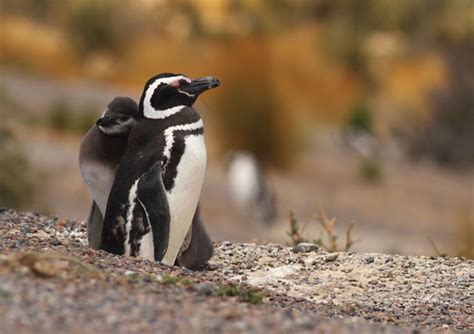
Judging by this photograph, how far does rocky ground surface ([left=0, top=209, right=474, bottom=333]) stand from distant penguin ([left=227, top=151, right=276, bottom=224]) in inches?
345

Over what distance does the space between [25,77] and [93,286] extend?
1023 inches

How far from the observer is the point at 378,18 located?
122ft

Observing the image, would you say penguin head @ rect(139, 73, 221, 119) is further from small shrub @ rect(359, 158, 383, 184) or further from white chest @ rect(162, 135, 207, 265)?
small shrub @ rect(359, 158, 383, 184)

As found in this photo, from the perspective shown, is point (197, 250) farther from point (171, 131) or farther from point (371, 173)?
point (371, 173)

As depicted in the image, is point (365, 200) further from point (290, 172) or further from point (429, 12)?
point (429, 12)

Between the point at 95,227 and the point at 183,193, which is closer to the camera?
the point at 183,193

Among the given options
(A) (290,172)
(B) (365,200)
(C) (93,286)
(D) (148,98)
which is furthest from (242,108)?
(C) (93,286)

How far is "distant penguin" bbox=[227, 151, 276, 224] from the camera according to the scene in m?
16.8

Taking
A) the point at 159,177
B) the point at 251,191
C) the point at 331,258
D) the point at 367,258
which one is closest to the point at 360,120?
the point at 251,191

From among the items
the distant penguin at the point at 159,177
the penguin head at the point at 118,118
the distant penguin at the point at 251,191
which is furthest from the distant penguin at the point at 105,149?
the distant penguin at the point at 251,191

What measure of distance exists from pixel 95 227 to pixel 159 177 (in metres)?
0.73

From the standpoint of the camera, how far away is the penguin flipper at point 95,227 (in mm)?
Answer: 7031

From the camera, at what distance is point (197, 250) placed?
7.16 m

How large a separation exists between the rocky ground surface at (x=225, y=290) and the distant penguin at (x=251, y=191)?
28.7 ft
